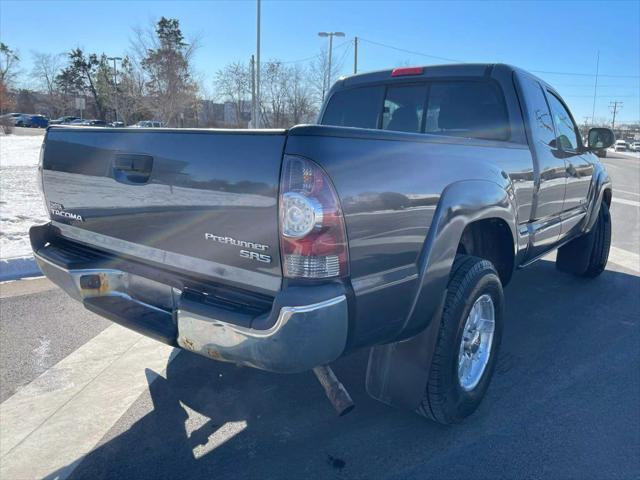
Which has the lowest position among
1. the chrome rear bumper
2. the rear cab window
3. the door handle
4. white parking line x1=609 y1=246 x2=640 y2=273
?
white parking line x1=609 y1=246 x2=640 y2=273

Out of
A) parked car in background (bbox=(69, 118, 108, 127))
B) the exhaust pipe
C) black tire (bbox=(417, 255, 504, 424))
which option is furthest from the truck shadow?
parked car in background (bbox=(69, 118, 108, 127))

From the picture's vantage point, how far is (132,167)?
237 cm

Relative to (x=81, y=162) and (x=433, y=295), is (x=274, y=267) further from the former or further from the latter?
(x=81, y=162)

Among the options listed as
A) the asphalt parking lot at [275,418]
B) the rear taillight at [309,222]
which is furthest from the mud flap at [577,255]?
the rear taillight at [309,222]

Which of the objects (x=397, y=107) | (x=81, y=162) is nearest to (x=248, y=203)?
(x=81, y=162)

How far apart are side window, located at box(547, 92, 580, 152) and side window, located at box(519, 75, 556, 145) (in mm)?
185

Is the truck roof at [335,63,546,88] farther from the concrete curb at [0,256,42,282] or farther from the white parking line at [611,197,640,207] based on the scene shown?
the white parking line at [611,197,640,207]

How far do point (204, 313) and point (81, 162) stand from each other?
3.92 feet

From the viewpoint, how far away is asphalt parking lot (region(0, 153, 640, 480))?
8.14 ft

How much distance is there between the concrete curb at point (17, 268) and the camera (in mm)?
5219

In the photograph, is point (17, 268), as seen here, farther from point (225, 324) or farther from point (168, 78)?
point (168, 78)

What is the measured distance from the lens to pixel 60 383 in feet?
10.4

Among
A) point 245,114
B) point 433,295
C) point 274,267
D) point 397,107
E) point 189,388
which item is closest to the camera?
point 274,267

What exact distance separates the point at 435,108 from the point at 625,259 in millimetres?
4535
